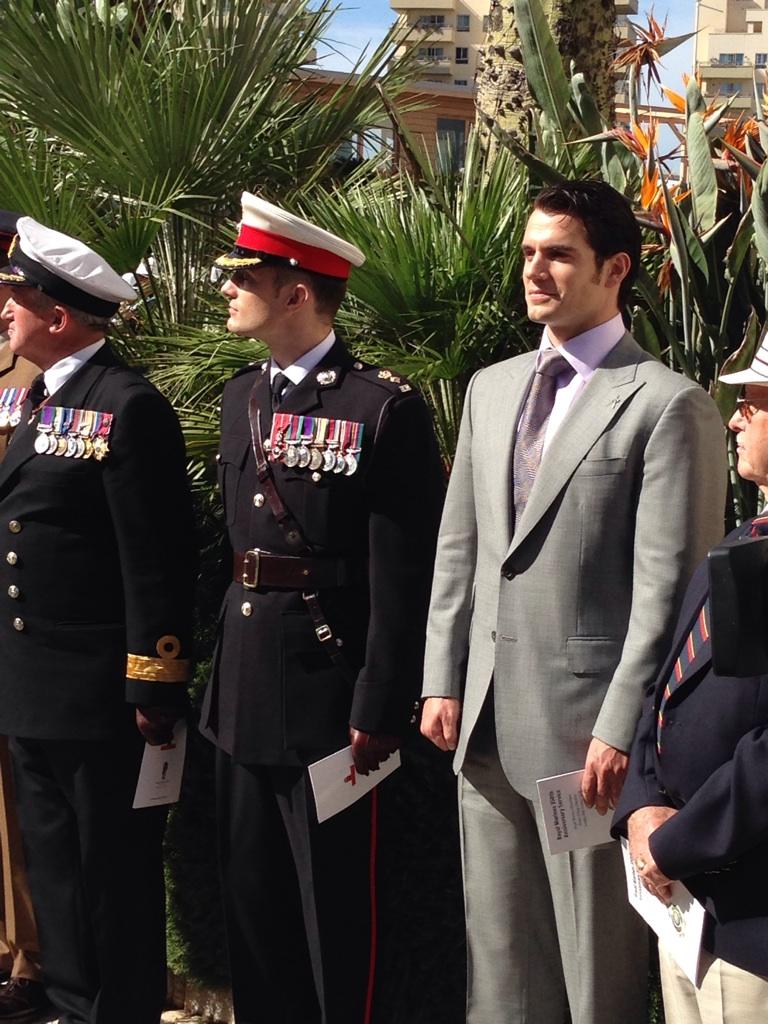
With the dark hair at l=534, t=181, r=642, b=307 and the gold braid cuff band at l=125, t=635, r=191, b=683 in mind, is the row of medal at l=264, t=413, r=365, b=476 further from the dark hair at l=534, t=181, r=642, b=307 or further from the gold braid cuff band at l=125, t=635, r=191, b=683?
the dark hair at l=534, t=181, r=642, b=307

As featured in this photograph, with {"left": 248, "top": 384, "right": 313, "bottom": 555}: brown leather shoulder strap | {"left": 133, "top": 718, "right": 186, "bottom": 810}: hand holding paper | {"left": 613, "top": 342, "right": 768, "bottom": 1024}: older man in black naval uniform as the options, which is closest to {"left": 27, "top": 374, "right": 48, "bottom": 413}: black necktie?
{"left": 248, "top": 384, "right": 313, "bottom": 555}: brown leather shoulder strap

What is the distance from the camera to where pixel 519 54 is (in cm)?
588

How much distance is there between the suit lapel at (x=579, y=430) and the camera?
278cm

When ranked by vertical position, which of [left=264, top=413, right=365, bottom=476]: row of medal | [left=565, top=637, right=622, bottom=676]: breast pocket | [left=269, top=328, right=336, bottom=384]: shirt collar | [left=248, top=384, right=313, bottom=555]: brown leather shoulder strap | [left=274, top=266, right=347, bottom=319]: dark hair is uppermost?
[left=274, top=266, right=347, bottom=319]: dark hair

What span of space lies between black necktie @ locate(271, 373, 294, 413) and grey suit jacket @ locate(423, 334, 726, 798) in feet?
1.88

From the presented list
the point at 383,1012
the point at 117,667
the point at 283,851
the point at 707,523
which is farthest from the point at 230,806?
the point at 707,523

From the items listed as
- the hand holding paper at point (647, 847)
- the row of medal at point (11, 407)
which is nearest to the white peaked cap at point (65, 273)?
the row of medal at point (11, 407)

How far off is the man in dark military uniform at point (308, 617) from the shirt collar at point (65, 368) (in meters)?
0.47

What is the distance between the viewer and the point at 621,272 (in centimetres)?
289

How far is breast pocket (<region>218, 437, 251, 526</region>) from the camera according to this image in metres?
3.38

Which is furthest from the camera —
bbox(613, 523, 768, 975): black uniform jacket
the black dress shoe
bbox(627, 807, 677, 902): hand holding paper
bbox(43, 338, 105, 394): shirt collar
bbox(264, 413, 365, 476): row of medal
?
the black dress shoe

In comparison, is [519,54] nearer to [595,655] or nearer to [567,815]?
[595,655]

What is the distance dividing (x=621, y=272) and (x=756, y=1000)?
137cm

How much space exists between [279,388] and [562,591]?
0.93 m
